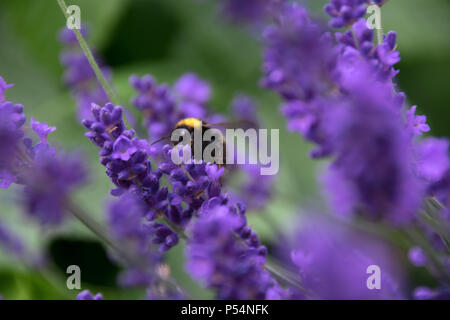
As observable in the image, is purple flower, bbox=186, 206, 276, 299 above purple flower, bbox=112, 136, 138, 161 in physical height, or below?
below

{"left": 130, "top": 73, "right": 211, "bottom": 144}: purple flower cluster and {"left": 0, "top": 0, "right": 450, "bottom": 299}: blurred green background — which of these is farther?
{"left": 0, "top": 0, "right": 450, "bottom": 299}: blurred green background

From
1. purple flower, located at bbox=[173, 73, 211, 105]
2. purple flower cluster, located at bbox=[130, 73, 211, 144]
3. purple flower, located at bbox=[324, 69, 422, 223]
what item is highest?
purple flower, located at bbox=[173, 73, 211, 105]

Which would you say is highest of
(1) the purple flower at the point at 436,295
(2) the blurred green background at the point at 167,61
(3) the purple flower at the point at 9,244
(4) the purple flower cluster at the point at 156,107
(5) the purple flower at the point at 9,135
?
(2) the blurred green background at the point at 167,61

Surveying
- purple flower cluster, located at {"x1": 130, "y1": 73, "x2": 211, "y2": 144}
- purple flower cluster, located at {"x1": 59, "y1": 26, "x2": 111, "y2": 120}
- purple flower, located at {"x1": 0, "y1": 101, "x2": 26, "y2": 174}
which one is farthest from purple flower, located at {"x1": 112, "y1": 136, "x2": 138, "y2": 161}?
purple flower cluster, located at {"x1": 59, "y1": 26, "x2": 111, "y2": 120}

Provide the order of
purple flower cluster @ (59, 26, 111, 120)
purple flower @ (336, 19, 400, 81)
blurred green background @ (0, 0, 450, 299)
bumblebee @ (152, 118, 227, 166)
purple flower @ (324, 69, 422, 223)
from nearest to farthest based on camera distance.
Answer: purple flower @ (324, 69, 422, 223) → purple flower @ (336, 19, 400, 81) → bumblebee @ (152, 118, 227, 166) → purple flower cluster @ (59, 26, 111, 120) → blurred green background @ (0, 0, 450, 299)

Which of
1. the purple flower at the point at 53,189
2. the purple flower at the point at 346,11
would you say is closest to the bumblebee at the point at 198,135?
the purple flower at the point at 346,11

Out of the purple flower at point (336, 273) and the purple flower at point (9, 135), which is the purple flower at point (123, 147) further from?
the purple flower at point (336, 273)

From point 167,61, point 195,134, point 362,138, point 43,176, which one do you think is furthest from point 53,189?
point 167,61

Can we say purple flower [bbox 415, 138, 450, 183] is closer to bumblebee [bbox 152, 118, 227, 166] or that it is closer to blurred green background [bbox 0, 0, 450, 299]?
bumblebee [bbox 152, 118, 227, 166]
